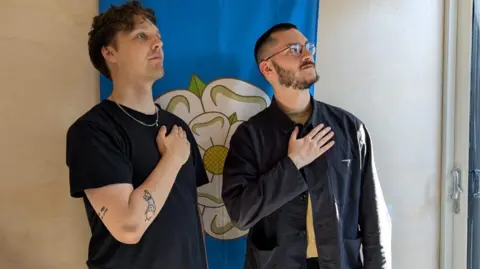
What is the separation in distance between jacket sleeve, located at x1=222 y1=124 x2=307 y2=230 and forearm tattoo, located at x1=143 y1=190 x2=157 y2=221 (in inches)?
12.6

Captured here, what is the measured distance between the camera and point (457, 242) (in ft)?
7.48

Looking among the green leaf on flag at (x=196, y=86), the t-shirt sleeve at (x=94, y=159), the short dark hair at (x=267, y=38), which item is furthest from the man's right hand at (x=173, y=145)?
the short dark hair at (x=267, y=38)

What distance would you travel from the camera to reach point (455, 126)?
7.49 ft

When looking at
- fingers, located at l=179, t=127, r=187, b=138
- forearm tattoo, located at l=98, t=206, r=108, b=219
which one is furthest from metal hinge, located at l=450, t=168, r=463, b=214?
forearm tattoo, located at l=98, t=206, r=108, b=219

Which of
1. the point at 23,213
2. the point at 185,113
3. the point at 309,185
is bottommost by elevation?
the point at 23,213

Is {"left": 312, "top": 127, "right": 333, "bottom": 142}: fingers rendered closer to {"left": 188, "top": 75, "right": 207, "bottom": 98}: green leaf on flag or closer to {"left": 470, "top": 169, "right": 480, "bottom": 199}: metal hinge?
{"left": 188, "top": 75, "right": 207, "bottom": 98}: green leaf on flag

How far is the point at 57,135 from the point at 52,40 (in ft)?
1.04

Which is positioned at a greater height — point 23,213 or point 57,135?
point 57,135

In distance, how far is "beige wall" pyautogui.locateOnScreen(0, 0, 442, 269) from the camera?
1723mm

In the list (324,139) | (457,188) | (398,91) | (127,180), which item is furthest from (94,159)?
(457,188)

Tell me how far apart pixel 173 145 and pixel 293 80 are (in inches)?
18.3

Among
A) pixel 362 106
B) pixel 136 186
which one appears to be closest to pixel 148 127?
pixel 136 186

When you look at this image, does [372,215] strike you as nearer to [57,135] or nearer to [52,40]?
[57,135]

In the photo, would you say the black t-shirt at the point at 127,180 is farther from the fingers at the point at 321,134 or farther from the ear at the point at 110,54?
the fingers at the point at 321,134
